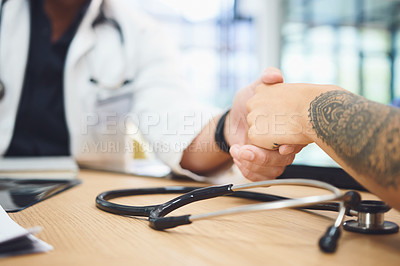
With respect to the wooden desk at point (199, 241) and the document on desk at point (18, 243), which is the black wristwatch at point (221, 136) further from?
the document on desk at point (18, 243)

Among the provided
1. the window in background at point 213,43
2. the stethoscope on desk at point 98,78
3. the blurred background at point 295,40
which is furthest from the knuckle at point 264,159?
the window in background at point 213,43

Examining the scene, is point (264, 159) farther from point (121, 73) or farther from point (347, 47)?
point (347, 47)

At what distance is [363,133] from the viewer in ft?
1.10

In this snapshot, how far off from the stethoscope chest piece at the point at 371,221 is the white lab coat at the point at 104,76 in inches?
21.9

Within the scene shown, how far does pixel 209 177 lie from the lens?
0.76 metres

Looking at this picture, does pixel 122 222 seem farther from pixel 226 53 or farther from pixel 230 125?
pixel 226 53

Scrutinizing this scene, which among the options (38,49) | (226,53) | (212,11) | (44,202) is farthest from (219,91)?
(44,202)

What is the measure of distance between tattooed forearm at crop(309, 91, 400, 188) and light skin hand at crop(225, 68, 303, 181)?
119 mm

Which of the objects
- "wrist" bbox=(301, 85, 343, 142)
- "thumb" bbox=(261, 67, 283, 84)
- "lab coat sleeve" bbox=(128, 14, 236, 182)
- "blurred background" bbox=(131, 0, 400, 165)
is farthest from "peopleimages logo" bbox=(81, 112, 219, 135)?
"blurred background" bbox=(131, 0, 400, 165)

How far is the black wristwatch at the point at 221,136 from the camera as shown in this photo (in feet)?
2.30

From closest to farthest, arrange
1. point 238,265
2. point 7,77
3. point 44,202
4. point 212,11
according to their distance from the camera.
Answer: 1. point 238,265
2. point 44,202
3. point 7,77
4. point 212,11

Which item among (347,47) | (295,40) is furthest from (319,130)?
(347,47)

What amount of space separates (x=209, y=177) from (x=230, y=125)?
0.14 meters

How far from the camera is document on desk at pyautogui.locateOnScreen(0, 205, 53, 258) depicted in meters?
0.28
